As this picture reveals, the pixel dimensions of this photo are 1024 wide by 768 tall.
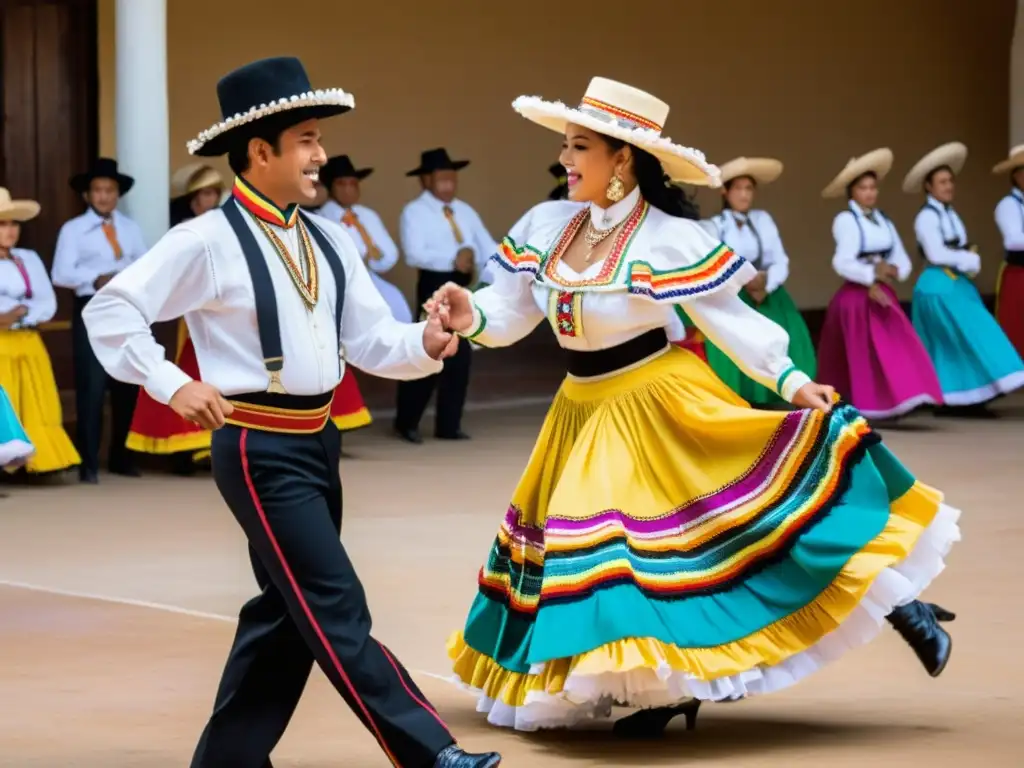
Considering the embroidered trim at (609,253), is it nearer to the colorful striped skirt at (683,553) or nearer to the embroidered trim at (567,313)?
the embroidered trim at (567,313)

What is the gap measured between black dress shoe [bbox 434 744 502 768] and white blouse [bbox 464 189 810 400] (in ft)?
4.15

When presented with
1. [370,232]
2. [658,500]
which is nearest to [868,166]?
[370,232]

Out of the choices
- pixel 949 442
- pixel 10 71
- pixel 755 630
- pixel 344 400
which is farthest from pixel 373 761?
pixel 10 71

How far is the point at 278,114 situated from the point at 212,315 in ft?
1.42

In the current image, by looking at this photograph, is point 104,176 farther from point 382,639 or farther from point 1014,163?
point 1014,163

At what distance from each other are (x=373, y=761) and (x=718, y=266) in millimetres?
1426

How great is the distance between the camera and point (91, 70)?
1245 centimetres

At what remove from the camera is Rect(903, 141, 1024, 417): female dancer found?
11781 millimetres

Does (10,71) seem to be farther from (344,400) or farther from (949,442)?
(949,442)

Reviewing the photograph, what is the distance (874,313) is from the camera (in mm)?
11578

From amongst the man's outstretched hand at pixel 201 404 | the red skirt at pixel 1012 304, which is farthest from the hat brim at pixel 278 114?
the red skirt at pixel 1012 304

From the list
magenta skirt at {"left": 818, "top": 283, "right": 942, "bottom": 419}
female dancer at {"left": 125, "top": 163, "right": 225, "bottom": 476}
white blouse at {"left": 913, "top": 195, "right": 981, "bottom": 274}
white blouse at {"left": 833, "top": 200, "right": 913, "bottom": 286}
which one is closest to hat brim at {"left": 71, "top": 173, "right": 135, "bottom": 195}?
female dancer at {"left": 125, "top": 163, "right": 225, "bottom": 476}

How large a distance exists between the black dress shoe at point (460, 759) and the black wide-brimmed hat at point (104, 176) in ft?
20.7

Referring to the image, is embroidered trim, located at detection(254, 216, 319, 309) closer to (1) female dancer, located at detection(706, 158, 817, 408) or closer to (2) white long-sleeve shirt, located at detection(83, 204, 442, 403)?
(2) white long-sleeve shirt, located at detection(83, 204, 442, 403)
